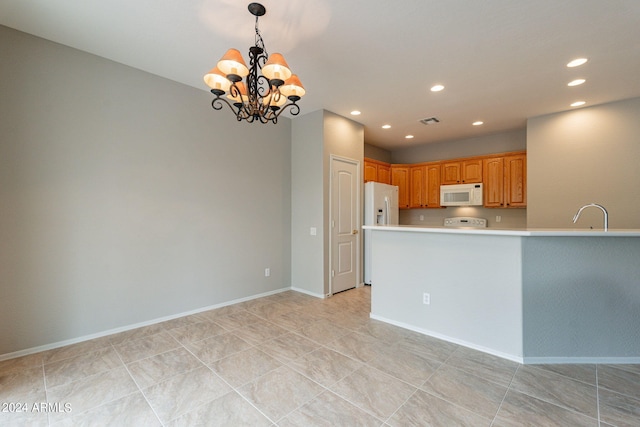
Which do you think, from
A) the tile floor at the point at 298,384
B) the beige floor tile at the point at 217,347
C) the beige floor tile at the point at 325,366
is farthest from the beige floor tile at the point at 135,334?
the beige floor tile at the point at 325,366

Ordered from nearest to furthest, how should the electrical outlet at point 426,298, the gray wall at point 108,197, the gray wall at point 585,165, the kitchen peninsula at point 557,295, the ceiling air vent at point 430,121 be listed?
the kitchen peninsula at point 557,295, the gray wall at point 108,197, the electrical outlet at point 426,298, the gray wall at point 585,165, the ceiling air vent at point 430,121

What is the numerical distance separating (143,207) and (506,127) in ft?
19.7

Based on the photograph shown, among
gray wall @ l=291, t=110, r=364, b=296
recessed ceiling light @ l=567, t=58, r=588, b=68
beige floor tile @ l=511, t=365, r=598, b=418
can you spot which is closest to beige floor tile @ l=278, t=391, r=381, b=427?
beige floor tile @ l=511, t=365, r=598, b=418

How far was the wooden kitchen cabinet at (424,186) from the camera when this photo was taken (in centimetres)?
604

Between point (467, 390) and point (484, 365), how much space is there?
470mm

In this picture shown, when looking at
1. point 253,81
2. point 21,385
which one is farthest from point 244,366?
point 253,81

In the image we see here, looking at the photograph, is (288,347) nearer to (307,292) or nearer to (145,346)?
(145,346)

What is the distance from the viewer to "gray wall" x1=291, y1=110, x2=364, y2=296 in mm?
4266

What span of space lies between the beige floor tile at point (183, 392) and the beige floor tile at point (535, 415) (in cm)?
188

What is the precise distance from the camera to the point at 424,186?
6.21 metres

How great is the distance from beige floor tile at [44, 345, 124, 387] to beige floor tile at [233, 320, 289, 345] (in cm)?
108

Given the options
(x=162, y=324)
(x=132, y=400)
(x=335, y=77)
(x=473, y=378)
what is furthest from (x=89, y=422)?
(x=335, y=77)

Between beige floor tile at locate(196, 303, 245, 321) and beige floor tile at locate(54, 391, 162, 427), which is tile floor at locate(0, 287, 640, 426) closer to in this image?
beige floor tile at locate(54, 391, 162, 427)

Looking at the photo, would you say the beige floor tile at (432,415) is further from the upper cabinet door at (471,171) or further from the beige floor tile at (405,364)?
the upper cabinet door at (471,171)
